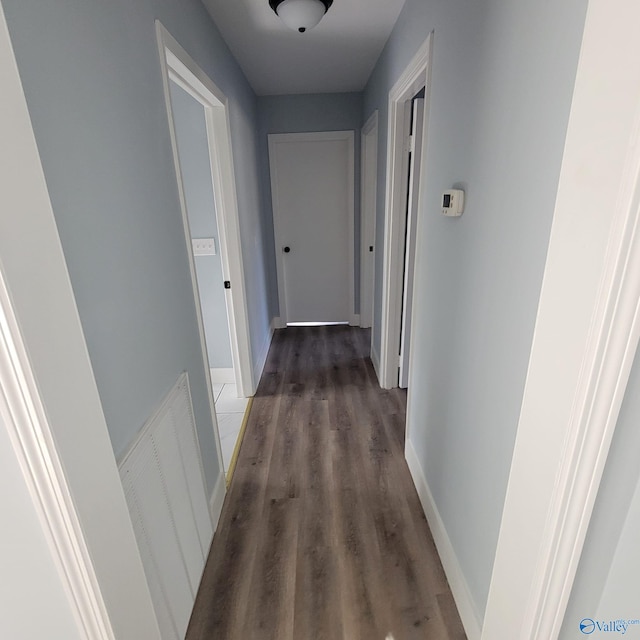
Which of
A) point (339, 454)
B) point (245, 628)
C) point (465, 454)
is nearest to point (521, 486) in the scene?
point (465, 454)

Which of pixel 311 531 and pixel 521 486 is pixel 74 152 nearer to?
pixel 521 486

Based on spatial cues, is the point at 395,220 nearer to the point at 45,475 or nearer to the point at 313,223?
the point at 313,223

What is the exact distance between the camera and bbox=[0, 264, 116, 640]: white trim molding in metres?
0.51

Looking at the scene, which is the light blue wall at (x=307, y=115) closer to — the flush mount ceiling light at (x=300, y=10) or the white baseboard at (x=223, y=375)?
the white baseboard at (x=223, y=375)

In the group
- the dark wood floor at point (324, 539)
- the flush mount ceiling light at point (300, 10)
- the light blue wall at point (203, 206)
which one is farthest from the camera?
the light blue wall at point (203, 206)

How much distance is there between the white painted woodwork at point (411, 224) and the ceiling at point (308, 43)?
0.53 meters

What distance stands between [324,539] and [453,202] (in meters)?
1.52

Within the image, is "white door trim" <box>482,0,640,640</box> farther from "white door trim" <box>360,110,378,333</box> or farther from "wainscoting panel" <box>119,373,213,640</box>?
"white door trim" <box>360,110,378,333</box>

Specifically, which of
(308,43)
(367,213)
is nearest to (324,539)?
(308,43)

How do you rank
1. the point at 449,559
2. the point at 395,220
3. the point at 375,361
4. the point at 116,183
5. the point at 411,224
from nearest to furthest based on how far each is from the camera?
the point at 116,183 < the point at 449,559 < the point at 411,224 < the point at 395,220 < the point at 375,361

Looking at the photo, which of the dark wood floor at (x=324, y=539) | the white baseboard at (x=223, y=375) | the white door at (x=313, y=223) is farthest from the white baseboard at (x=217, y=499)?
the white door at (x=313, y=223)

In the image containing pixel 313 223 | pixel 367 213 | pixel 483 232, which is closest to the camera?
Answer: pixel 483 232

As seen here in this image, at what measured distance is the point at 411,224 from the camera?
2.34m

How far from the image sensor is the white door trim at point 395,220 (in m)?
2.09
